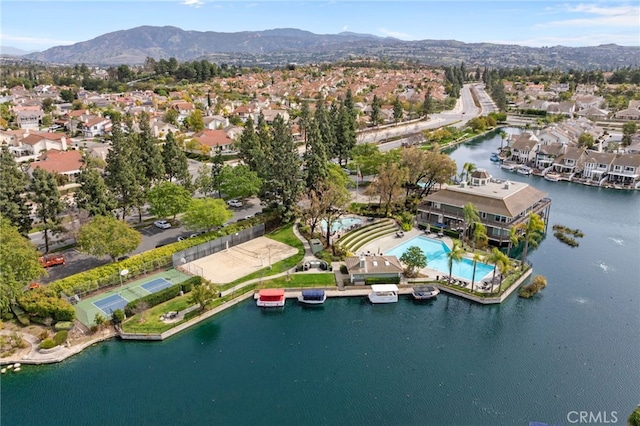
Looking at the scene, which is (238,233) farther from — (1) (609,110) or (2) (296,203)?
(1) (609,110)

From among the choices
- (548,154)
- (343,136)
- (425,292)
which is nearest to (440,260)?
(425,292)

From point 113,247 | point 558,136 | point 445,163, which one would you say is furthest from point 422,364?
point 558,136

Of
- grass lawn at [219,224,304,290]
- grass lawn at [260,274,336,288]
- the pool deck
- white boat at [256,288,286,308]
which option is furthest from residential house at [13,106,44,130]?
white boat at [256,288,286,308]

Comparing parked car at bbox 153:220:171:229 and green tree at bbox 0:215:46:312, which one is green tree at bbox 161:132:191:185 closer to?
parked car at bbox 153:220:171:229

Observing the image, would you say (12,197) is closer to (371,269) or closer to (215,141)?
(371,269)

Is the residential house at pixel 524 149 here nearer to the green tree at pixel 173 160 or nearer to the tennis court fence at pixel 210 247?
the tennis court fence at pixel 210 247
